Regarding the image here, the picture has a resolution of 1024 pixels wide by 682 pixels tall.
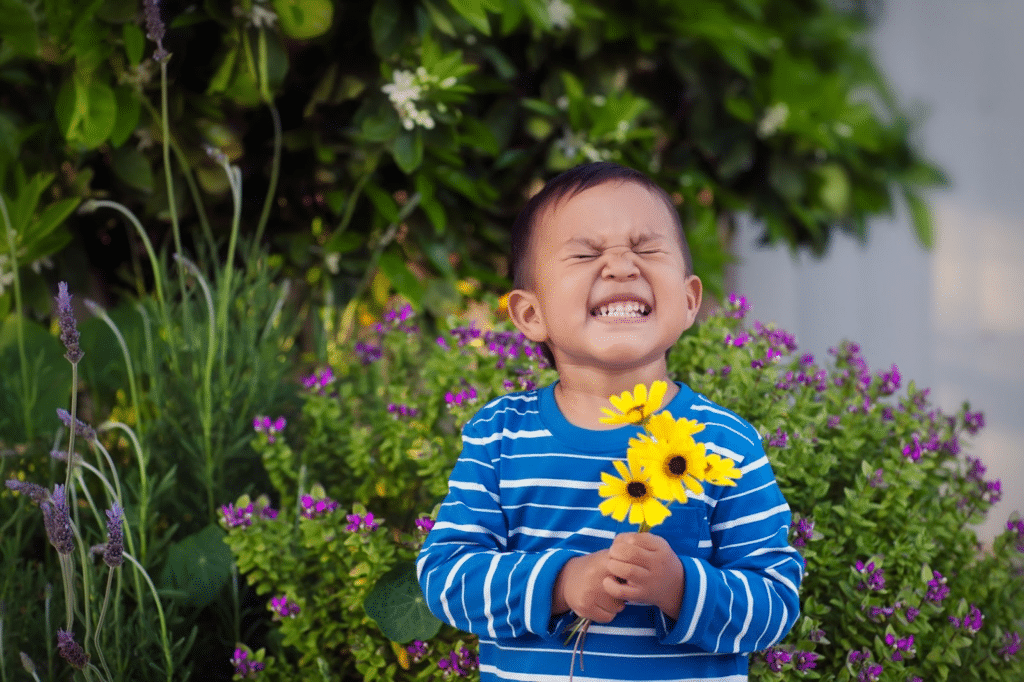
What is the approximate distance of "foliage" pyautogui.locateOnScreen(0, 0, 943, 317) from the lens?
199 cm

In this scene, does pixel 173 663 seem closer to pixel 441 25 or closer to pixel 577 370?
pixel 577 370

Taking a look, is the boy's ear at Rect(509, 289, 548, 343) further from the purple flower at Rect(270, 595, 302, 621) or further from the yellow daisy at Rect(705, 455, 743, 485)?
the purple flower at Rect(270, 595, 302, 621)

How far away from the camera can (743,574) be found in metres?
0.99

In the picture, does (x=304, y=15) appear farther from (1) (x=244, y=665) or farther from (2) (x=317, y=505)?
(1) (x=244, y=665)

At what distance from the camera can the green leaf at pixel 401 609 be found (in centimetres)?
140

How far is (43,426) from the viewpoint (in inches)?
73.9

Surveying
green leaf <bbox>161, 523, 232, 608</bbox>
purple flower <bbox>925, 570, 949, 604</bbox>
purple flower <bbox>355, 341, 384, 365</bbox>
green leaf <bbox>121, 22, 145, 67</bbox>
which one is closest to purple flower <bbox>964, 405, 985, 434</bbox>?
purple flower <bbox>925, 570, 949, 604</bbox>

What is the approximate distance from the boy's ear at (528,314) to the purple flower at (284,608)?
64 cm

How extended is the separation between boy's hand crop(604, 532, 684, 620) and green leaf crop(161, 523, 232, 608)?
0.93 metres

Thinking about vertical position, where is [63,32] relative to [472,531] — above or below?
above

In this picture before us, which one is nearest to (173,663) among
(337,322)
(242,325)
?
(242,325)

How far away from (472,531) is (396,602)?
0.43 metres

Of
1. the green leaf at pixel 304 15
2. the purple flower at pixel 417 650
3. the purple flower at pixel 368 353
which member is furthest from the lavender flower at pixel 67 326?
the green leaf at pixel 304 15

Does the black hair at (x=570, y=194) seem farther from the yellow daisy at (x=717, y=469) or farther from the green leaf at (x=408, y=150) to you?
the green leaf at (x=408, y=150)
